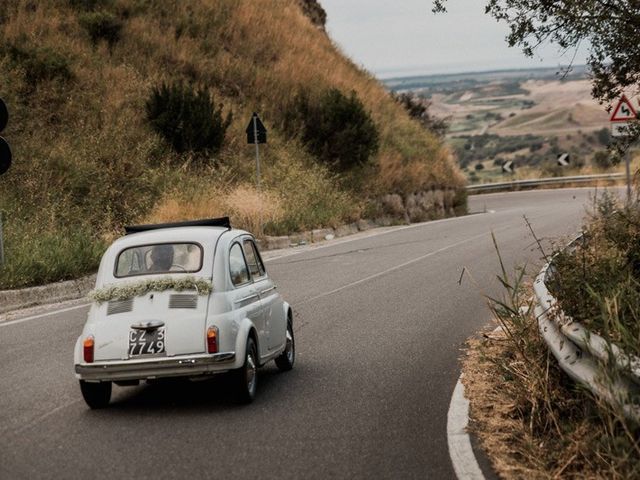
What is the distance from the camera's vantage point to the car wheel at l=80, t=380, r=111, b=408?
8.80 m

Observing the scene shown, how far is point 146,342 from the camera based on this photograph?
28.1 ft

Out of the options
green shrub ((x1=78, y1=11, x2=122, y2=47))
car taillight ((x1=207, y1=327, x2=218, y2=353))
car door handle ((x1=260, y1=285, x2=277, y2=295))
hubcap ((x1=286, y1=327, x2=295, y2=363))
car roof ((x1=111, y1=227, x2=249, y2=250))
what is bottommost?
hubcap ((x1=286, y1=327, x2=295, y2=363))

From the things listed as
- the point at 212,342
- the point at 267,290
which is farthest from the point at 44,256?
the point at 212,342

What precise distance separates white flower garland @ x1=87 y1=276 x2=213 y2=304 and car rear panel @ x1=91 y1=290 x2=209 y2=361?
0.04 meters

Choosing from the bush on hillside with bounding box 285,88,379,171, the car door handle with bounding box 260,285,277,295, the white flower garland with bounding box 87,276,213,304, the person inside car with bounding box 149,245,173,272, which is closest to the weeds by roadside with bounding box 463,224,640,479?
the car door handle with bounding box 260,285,277,295

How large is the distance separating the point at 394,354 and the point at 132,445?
14.1ft

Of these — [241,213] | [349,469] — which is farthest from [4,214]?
[349,469]

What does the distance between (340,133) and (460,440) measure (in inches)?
1101

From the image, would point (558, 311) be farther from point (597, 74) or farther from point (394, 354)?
point (597, 74)

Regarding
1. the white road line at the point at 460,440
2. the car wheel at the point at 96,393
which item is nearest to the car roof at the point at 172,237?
the car wheel at the point at 96,393

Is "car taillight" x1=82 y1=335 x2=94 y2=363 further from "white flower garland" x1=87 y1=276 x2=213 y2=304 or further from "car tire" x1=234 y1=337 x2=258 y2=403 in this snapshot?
"car tire" x1=234 y1=337 x2=258 y2=403

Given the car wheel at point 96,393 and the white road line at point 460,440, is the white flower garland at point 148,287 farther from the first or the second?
the white road line at point 460,440

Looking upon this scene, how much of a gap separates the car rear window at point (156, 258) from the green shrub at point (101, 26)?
2637 centimetres

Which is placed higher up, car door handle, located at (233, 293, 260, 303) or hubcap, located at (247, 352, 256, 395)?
car door handle, located at (233, 293, 260, 303)
